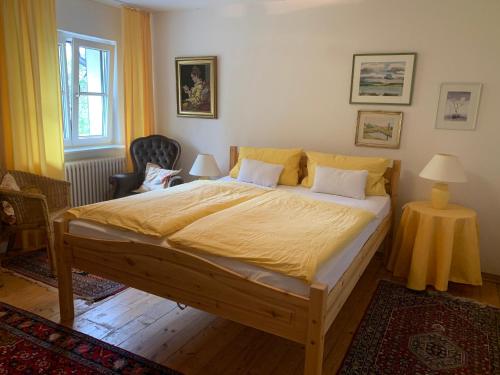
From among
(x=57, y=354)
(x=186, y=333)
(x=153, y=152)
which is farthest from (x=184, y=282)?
(x=153, y=152)

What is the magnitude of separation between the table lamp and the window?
3490mm

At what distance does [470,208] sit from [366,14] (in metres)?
1.93

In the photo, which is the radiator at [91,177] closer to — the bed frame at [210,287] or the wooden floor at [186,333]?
the wooden floor at [186,333]

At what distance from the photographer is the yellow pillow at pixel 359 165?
324 centimetres

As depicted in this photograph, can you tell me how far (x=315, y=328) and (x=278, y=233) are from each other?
596 mm

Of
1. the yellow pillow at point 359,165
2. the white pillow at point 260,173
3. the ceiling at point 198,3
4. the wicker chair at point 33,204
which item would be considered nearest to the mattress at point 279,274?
the yellow pillow at point 359,165

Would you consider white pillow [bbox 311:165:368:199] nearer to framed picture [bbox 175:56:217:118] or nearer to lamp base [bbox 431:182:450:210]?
lamp base [bbox 431:182:450:210]

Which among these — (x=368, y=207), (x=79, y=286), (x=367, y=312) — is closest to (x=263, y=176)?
(x=368, y=207)

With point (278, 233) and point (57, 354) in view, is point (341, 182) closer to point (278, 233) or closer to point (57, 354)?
point (278, 233)

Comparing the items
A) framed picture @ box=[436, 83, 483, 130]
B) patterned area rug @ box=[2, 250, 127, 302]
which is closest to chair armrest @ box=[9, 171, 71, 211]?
patterned area rug @ box=[2, 250, 127, 302]

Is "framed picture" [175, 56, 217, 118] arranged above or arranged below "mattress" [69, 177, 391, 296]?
above

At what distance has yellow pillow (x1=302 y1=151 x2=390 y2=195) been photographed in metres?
3.24

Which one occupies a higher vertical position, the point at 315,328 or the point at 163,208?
the point at 163,208

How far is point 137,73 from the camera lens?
4328 mm
